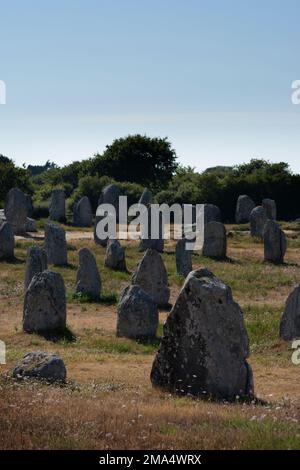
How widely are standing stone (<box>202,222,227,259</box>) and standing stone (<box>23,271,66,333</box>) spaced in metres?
16.9

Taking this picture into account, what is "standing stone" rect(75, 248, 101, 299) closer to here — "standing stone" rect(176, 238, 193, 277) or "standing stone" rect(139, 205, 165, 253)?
"standing stone" rect(176, 238, 193, 277)

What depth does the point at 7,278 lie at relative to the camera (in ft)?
103

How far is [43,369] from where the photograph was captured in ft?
47.3

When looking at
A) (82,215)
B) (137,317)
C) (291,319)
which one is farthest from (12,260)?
(291,319)

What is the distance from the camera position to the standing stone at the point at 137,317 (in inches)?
847

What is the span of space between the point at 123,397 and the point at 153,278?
14062mm

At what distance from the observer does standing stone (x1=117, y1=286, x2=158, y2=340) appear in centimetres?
2152

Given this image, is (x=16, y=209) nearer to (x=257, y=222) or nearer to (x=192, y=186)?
(x=257, y=222)

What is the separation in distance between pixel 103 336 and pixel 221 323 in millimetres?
8631

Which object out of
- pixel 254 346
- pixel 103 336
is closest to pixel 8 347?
pixel 103 336

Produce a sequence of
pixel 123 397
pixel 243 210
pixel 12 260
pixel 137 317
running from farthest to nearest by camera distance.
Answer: pixel 243 210
pixel 12 260
pixel 137 317
pixel 123 397

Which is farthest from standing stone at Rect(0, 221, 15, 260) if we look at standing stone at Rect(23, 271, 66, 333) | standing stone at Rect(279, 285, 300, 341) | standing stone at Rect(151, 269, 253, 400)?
standing stone at Rect(151, 269, 253, 400)

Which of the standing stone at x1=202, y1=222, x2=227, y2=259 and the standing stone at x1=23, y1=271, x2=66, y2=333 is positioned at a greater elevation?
the standing stone at x1=202, y1=222, x2=227, y2=259

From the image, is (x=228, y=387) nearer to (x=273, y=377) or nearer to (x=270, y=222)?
(x=273, y=377)
